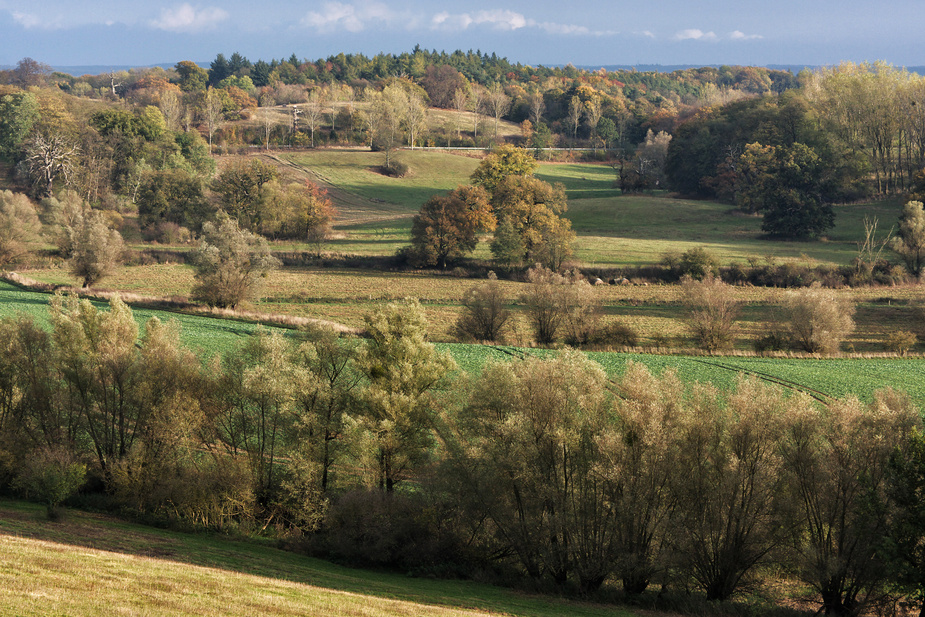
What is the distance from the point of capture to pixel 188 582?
1817 centimetres

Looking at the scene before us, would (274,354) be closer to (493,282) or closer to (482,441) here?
(482,441)

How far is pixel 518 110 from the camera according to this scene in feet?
586

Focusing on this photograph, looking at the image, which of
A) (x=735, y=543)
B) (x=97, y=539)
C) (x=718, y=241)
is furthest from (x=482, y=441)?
(x=718, y=241)

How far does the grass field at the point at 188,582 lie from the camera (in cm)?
1575

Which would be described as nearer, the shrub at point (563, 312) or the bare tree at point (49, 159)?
the shrub at point (563, 312)

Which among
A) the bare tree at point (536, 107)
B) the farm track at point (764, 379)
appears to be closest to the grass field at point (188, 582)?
the farm track at point (764, 379)

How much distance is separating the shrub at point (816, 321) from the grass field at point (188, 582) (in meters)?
32.2

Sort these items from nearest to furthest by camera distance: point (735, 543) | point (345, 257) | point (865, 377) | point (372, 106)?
point (735, 543) → point (865, 377) → point (345, 257) → point (372, 106)

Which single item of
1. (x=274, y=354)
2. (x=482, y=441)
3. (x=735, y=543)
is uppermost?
(x=274, y=354)

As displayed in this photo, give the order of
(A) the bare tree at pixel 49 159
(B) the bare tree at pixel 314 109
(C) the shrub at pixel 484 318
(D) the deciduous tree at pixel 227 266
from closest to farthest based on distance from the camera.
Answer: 1. (C) the shrub at pixel 484 318
2. (D) the deciduous tree at pixel 227 266
3. (A) the bare tree at pixel 49 159
4. (B) the bare tree at pixel 314 109

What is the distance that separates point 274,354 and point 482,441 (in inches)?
403

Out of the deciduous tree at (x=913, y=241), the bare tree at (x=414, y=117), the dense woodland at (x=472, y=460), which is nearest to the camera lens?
the dense woodland at (x=472, y=460)

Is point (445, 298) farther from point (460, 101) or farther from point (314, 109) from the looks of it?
point (460, 101)

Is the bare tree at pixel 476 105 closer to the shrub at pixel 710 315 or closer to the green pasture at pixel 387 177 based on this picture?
the green pasture at pixel 387 177
